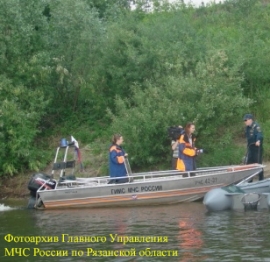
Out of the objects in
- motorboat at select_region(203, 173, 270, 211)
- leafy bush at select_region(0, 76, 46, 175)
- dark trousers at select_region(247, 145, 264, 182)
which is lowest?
motorboat at select_region(203, 173, 270, 211)

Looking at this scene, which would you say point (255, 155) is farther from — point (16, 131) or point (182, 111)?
point (16, 131)

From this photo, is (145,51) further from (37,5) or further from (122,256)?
(122,256)

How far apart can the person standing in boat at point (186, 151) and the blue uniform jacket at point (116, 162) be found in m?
1.44

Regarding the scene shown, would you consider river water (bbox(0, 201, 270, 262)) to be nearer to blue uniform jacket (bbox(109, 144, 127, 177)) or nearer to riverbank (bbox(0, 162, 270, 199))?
blue uniform jacket (bbox(109, 144, 127, 177))

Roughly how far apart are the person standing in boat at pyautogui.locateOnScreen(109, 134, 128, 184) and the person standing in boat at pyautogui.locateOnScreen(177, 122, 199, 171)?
1414mm

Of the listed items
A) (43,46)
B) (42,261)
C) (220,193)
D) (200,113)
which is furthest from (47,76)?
(42,261)

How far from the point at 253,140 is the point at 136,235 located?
637 cm

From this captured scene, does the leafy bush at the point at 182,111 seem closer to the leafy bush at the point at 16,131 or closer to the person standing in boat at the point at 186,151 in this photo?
the person standing in boat at the point at 186,151

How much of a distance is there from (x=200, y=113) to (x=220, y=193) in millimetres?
4672

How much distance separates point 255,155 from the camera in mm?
20703

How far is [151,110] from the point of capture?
75.5 ft

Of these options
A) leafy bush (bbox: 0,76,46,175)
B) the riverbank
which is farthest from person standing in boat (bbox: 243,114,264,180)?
leafy bush (bbox: 0,76,46,175)

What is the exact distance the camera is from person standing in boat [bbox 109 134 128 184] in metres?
19.7

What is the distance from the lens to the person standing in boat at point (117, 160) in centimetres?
1972
